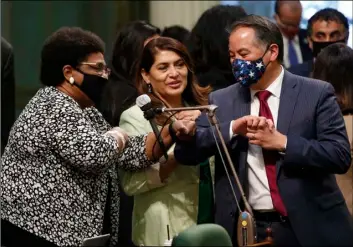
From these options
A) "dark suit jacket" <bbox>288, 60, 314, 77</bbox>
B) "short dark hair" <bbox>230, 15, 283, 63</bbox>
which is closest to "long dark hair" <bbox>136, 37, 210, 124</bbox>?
"short dark hair" <bbox>230, 15, 283, 63</bbox>

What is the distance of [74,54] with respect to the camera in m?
4.99

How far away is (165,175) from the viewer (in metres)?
5.03

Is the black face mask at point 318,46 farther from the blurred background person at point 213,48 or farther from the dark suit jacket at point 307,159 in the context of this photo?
the dark suit jacket at point 307,159

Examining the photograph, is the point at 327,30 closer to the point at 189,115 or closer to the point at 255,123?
the point at 189,115

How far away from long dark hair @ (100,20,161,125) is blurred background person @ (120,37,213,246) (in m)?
0.29

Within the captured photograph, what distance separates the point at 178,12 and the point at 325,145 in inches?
188

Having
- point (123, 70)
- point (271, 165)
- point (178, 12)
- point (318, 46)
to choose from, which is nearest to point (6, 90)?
point (123, 70)

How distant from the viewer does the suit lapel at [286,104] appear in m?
4.60

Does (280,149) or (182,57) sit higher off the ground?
(182,57)

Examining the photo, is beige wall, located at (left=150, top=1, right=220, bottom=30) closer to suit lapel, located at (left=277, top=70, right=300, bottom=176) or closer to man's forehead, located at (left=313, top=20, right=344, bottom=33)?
man's forehead, located at (left=313, top=20, right=344, bottom=33)

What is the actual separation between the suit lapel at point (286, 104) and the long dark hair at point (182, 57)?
708 mm

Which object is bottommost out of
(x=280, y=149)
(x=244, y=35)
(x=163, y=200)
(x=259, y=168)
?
(x=163, y=200)

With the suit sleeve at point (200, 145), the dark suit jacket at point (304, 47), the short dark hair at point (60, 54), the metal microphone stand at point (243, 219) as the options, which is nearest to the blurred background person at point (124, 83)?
the short dark hair at point (60, 54)

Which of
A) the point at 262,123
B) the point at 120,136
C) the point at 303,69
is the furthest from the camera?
the point at 303,69
